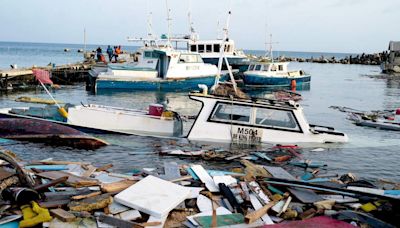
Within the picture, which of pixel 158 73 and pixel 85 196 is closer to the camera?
pixel 85 196

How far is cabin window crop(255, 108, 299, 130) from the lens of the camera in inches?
518

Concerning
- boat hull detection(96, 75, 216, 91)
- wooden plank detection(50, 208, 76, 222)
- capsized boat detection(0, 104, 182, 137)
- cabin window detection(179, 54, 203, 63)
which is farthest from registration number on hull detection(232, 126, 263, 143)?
cabin window detection(179, 54, 203, 63)

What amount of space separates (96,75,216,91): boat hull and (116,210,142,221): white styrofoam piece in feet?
96.8

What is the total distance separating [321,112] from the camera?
27906mm

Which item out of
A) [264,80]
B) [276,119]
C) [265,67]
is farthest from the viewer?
[265,67]

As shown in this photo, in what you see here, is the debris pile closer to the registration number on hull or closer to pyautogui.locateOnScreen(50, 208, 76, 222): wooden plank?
pyautogui.locateOnScreen(50, 208, 76, 222): wooden plank

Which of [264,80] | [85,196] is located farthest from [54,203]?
[264,80]

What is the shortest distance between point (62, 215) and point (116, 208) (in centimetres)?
85

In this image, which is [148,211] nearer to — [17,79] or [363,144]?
[363,144]

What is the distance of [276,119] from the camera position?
13.5 meters

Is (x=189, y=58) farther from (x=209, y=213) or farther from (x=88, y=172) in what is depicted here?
(x=209, y=213)

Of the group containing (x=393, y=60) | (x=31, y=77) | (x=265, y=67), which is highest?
(x=393, y=60)

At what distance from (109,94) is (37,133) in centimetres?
2017

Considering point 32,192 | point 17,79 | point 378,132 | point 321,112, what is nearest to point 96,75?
point 17,79
